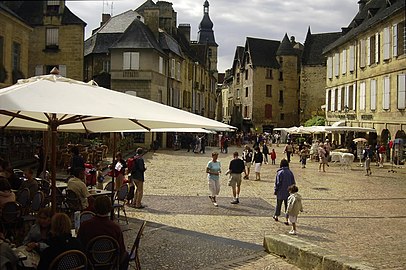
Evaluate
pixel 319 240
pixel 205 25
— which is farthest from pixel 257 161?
pixel 205 25

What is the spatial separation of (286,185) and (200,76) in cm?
4687

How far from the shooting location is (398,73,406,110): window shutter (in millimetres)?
27469

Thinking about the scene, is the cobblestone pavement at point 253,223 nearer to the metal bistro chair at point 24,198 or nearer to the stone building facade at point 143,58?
the metal bistro chair at point 24,198

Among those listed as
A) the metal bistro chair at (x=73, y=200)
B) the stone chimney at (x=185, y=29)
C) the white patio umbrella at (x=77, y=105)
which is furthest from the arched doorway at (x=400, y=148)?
the stone chimney at (x=185, y=29)

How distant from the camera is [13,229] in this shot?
24.1 feet

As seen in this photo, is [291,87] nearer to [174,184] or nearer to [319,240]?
[174,184]

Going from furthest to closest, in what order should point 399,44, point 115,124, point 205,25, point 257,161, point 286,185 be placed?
point 205,25, point 399,44, point 257,161, point 286,185, point 115,124

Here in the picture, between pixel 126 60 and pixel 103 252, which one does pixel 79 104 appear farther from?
pixel 126 60

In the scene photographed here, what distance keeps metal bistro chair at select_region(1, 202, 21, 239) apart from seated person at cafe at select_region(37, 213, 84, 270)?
96.3 inches

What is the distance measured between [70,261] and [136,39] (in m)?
34.0

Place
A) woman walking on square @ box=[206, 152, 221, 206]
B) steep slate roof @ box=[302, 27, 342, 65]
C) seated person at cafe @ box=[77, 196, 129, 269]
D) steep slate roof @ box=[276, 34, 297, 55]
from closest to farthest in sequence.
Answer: seated person at cafe @ box=[77, 196, 129, 269] → woman walking on square @ box=[206, 152, 221, 206] → steep slate roof @ box=[302, 27, 342, 65] → steep slate roof @ box=[276, 34, 297, 55]

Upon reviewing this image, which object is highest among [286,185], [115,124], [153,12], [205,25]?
[205,25]

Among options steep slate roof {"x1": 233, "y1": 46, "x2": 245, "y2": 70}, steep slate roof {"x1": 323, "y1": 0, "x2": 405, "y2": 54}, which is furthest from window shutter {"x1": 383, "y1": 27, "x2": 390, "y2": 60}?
steep slate roof {"x1": 233, "y1": 46, "x2": 245, "y2": 70}

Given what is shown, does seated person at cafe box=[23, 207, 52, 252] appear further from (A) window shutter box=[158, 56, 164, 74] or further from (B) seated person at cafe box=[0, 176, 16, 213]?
(A) window shutter box=[158, 56, 164, 74]
